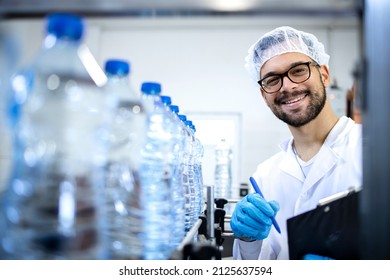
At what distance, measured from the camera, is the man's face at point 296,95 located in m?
1.12

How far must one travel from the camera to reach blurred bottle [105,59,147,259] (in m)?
0.54

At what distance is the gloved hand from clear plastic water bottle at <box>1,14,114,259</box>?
0.58 meters

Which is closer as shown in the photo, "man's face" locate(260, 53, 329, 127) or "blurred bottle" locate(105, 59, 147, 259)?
"blurred bottle" locate(105, 59, 147, 259)

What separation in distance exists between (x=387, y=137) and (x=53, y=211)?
501mm

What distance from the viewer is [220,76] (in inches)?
141

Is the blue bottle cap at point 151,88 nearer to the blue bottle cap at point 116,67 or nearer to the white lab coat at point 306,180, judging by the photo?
the blue bottle cap at point 116,67

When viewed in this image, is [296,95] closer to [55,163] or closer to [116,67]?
[116,67]

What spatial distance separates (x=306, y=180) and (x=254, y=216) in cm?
26

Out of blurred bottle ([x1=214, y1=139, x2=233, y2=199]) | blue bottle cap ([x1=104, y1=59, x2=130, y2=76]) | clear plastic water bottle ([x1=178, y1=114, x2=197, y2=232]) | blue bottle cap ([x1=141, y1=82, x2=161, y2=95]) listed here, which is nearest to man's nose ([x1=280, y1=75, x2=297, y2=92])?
clear plastic water bottle ([x1=178, y1=114, x2=197, y2=232])

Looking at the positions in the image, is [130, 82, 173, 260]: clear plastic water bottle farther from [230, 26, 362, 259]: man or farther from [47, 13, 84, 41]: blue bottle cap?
[230, 26, 362, 259]: man
